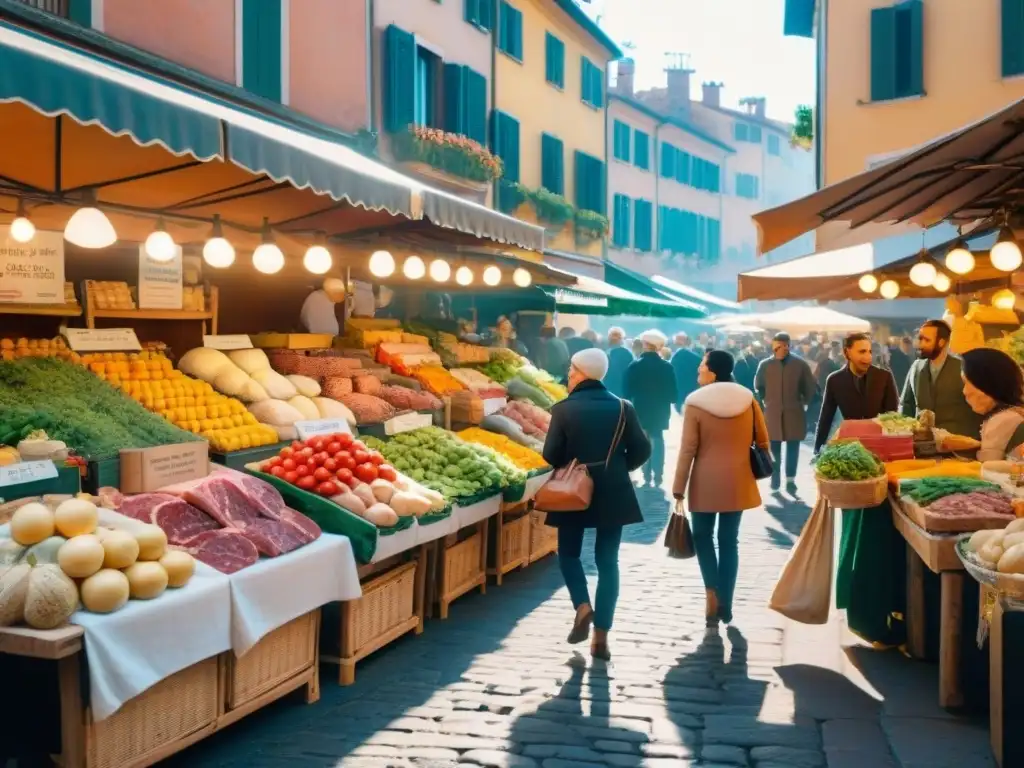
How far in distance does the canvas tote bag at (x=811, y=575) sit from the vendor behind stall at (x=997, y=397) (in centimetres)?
108

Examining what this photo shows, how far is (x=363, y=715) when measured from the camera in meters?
5.45

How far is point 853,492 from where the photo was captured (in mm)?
6246

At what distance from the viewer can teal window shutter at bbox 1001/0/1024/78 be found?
62.4 feet

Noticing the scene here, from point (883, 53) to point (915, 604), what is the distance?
17233 mm

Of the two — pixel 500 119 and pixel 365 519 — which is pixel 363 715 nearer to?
pixel 365 519

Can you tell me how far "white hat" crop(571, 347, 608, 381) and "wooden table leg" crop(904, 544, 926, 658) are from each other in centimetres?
217

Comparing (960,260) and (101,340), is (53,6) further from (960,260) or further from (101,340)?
(960,260)

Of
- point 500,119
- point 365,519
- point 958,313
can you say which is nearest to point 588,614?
point 365,519

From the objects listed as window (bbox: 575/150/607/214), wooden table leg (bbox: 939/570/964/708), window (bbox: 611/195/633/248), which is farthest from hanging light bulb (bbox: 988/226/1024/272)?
window (bbox: 611/195/633/248)

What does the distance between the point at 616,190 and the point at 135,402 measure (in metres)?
28.2

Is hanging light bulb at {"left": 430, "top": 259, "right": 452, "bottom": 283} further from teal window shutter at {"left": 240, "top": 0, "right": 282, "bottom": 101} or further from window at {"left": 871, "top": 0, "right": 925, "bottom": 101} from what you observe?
window at {"left": 871, "top": 0, "right": 925, "bottom": 101}

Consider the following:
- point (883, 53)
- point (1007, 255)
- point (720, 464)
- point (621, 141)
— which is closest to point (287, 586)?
point (720, 464)

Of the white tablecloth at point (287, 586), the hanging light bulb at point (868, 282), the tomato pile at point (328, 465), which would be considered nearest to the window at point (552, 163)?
the hanging light bulb at point (868, 282)

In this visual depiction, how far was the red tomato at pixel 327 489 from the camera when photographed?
6.36m
